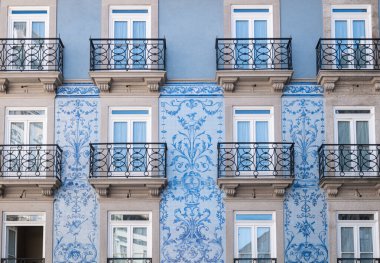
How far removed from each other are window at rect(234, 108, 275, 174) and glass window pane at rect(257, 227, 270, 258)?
1623 mm

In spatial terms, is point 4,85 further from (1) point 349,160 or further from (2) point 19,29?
(1) point 349,160

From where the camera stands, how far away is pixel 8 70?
26016 mm

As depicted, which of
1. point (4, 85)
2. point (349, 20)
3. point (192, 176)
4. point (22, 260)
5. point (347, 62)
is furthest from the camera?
point (349, 20)

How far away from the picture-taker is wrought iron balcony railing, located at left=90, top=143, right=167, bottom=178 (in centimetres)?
2548

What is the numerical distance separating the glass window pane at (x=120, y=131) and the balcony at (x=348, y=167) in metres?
5.17

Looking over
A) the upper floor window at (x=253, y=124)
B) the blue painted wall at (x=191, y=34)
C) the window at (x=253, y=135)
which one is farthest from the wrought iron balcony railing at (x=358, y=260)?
the blue painted wall at (x=191, y=34)

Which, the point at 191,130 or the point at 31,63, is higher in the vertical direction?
the point at 31,63

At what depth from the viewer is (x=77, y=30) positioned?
87.7 feet

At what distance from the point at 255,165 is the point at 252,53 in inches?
122

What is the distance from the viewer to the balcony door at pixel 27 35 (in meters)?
26.3

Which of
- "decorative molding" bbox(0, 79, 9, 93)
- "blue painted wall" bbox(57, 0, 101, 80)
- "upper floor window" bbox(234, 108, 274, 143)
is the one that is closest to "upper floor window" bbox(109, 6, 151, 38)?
"blue painted wall" bbox(57, 0, 101, 80)

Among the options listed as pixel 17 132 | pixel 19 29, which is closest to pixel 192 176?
pixel 17 132

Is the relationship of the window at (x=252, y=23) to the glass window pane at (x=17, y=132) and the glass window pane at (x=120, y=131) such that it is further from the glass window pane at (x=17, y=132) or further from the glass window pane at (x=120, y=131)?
the glass window pane at (x=17, y=132)

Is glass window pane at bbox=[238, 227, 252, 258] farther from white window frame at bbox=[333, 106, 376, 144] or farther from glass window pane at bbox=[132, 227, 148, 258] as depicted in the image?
white window frame at bbox=[333, 106, 376, 144]
